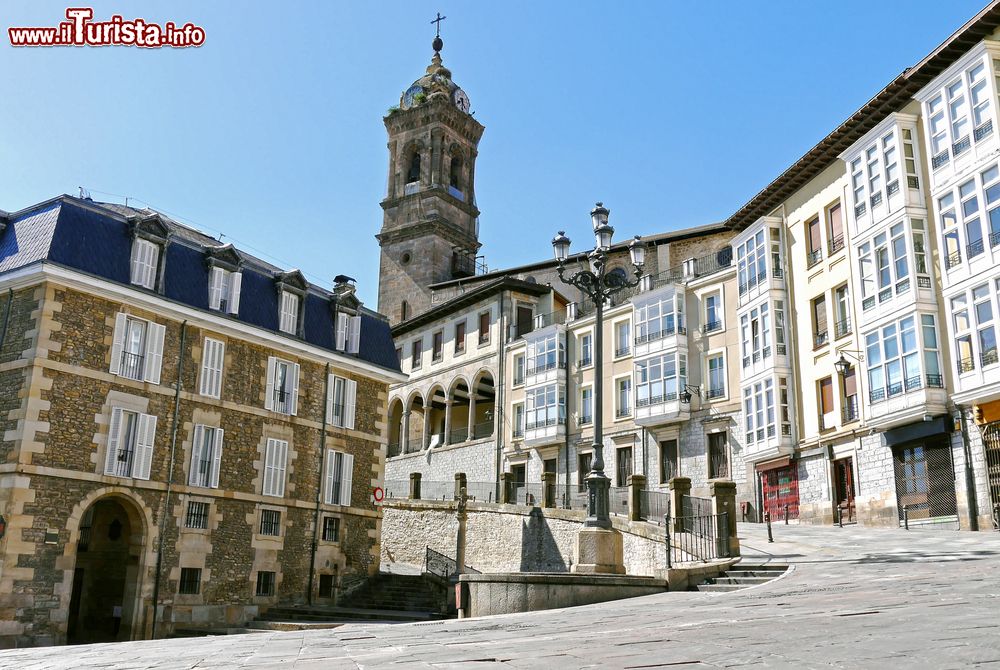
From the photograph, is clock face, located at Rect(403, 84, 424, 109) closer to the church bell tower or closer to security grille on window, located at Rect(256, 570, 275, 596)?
the church bell tower

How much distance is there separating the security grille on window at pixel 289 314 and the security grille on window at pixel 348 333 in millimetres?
1848

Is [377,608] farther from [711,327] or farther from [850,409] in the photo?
[711,327]

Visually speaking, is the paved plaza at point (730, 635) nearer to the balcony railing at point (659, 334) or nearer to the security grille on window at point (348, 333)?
the security grille on window at point (348, 333)

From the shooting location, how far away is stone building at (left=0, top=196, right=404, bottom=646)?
68.8ft

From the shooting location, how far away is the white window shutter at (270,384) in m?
26.8

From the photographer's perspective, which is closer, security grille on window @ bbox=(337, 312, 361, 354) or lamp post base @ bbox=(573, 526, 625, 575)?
lamp post base @ bbox=(573, 526, 625, 575)

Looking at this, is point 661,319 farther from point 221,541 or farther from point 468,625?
point 468,625

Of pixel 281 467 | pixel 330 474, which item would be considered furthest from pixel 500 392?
pixel 281 467

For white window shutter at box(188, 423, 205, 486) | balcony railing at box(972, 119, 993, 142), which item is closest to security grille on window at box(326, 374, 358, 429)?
white window shutter at box(188, 423, 205, 486)

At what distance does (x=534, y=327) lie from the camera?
45.1 meters

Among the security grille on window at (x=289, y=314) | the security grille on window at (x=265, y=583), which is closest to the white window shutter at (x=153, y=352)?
the security grille on window at (x=289, y=314)

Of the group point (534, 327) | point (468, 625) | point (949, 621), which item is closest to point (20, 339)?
point (468, 625)

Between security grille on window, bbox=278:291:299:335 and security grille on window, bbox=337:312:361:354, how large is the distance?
1.85 metres

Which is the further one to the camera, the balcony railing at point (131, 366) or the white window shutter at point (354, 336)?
the white window shutter at point (354, 336)
